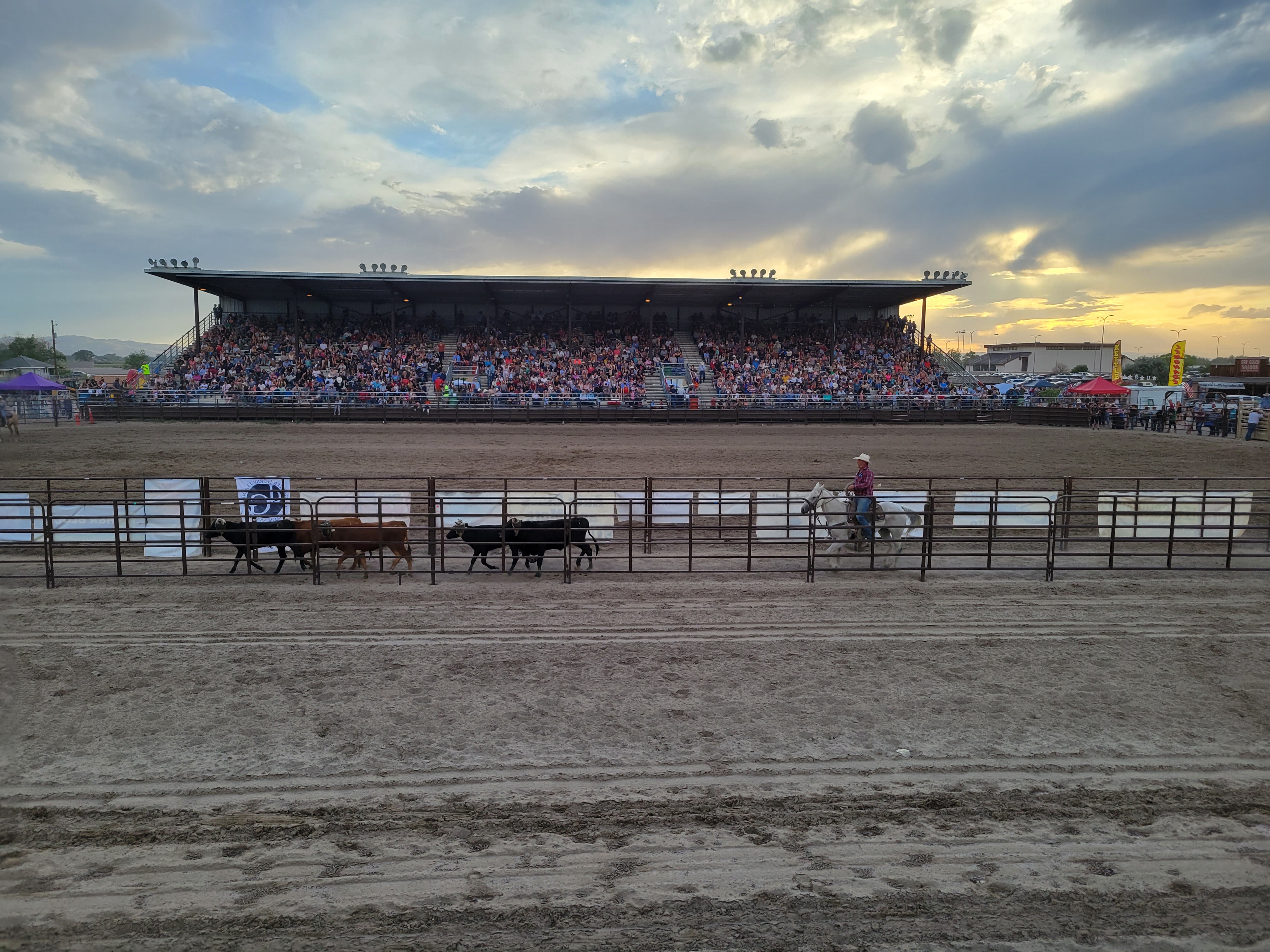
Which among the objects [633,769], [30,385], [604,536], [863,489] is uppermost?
[30,385]

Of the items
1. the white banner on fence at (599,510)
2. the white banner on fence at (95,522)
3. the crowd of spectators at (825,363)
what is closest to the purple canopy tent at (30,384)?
the white banner on fence at (95,522)

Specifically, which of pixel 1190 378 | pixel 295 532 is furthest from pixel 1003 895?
pixel 1190 378

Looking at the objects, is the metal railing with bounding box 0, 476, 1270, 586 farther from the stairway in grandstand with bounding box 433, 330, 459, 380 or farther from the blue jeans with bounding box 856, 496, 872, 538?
the stairway in grandstand with bounding box 433, 330, 459, 380

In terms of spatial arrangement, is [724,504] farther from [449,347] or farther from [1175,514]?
[449,347]

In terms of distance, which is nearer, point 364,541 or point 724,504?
point 364,541

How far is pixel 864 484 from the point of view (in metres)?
10.6

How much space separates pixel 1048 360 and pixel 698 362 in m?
115

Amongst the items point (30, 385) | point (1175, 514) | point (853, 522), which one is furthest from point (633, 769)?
point (30, 385)

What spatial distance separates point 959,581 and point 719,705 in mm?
5305

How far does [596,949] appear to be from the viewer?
3.21 m

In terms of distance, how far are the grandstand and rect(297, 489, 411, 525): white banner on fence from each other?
2239 cm

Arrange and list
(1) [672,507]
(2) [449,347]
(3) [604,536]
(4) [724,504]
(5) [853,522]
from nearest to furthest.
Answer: (5) [853,522] < (4) [724,504] < (3) [604,536] < (1) [672,507] < (2) [449,347]

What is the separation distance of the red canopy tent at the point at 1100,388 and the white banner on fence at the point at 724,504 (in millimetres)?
31548

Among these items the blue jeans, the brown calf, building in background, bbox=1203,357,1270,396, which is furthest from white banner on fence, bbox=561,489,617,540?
building in background, bbox=1203,357,1270,396
